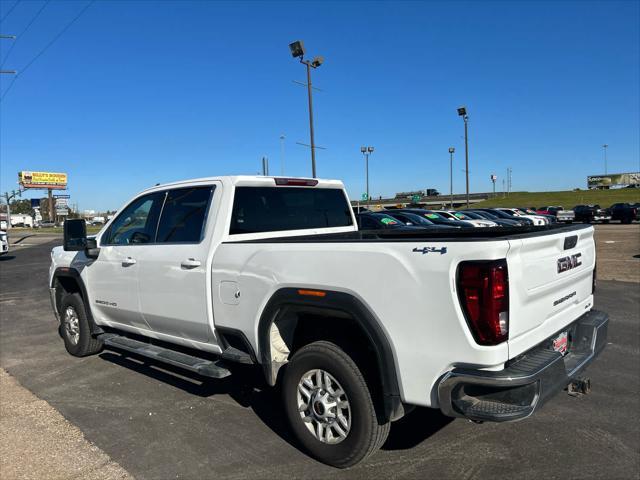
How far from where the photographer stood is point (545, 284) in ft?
9.71

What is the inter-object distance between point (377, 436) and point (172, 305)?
2.17 metres

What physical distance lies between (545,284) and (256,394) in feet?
9.41

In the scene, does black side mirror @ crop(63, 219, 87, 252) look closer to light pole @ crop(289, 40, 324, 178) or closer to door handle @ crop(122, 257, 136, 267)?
door handle @ crop(122, 257, 136, 267)

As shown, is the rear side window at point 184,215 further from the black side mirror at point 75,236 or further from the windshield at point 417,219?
the windshield at point 417,219

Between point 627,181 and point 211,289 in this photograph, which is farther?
point 627,181

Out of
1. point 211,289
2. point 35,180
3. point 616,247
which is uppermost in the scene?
point 35,180

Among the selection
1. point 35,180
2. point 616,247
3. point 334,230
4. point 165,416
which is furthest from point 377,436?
point 35,180

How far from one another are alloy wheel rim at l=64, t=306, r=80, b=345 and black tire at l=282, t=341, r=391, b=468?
3592 mm

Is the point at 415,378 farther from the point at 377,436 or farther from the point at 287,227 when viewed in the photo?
the point at 287,227

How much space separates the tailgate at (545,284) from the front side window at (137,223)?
3.38 metres

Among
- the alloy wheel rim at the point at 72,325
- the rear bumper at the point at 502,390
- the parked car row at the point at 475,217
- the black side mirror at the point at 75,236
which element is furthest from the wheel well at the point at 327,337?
the alloy wheel rim at the point at 72,325

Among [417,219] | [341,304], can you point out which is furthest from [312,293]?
[417,219]

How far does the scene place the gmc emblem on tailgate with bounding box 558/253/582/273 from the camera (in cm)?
319

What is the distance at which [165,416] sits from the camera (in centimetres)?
420
